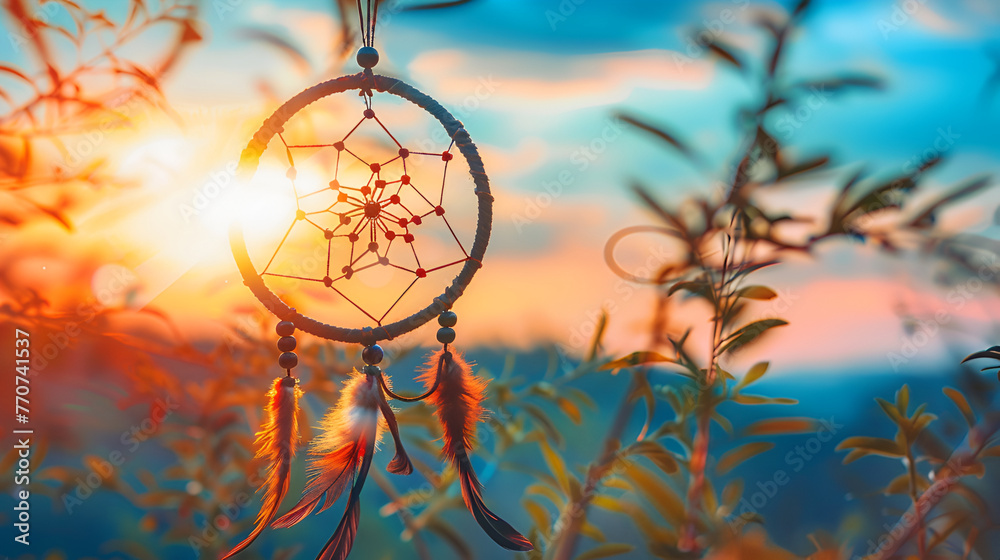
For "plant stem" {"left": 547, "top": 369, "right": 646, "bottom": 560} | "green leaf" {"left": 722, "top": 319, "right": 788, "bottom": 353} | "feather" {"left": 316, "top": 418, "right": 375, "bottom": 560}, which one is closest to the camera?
"feather" {"left": 316, "top": 418, "right": 375, "bottom": 560}

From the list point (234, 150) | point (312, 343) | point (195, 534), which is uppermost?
point (234, 150)

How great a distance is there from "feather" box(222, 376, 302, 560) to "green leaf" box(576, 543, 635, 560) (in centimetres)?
58

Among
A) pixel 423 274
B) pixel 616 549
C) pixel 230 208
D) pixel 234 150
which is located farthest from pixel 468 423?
pixel 234 150

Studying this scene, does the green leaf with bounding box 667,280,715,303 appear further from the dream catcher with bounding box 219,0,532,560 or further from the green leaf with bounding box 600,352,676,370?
the dream catcher with bounding box 219,0,532,560

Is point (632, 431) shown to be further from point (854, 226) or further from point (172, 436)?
point (172, 436)

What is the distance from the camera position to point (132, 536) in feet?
4.12

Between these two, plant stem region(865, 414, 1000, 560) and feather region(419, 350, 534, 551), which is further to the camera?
plant stem region(865, 414, 1000, 560)

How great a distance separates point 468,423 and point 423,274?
0.64 ft

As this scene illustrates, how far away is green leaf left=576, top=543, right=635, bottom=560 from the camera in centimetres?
114

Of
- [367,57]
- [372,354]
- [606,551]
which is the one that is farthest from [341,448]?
[606,551]

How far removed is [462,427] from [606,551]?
0.49 metres

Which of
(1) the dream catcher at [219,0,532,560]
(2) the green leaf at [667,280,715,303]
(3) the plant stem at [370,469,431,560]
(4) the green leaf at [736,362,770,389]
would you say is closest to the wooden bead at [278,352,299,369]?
(1) the dream catcher at [219,0,532,560]

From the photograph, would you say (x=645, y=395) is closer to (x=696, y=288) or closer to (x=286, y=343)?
(x=696, y=288)

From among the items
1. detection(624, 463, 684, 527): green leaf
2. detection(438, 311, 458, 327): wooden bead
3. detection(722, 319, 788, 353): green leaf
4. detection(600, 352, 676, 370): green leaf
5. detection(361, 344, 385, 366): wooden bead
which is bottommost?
detection(624, 463, 684, 527): green leaf
